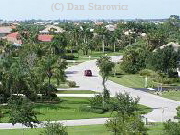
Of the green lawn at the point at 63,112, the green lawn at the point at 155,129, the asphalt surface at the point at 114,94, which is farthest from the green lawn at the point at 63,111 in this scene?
the green lawn at the point at 155,129

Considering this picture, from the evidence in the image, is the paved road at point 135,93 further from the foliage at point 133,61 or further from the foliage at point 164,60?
the foliage at point 164,60

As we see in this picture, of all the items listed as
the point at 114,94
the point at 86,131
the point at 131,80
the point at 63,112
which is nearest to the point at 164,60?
the point at 131,80

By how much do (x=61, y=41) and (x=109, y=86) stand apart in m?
37.8

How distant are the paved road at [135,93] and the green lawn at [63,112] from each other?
5.73m

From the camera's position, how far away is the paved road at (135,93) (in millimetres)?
46594

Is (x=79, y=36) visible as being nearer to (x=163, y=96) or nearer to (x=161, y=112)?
(x=163, y=96)

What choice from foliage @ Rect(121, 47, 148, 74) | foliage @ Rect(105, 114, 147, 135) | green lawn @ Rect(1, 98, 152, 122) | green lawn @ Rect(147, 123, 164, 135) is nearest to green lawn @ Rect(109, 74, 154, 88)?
foliage @ Rect(121, 47, 148, 74)

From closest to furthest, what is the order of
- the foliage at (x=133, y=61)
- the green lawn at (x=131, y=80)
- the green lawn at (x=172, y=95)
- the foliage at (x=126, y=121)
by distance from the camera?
1. the foliage at (x=126, y=121)
2. the green lawn at (x=172, y=95)
3. the green lawn at (x=131, y=80)
4. the foliage at (x=133, y=61)

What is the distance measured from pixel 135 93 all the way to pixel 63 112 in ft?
54.3

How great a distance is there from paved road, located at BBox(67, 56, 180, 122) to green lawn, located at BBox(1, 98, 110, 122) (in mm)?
5729

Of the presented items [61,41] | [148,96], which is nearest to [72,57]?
[61,41]

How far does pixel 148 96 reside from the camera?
57688 mm

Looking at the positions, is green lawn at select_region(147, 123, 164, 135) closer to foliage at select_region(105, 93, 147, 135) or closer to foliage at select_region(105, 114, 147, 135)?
foliage at select_region(105, 93, 147, 135)

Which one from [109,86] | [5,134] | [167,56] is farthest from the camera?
[167,56]
